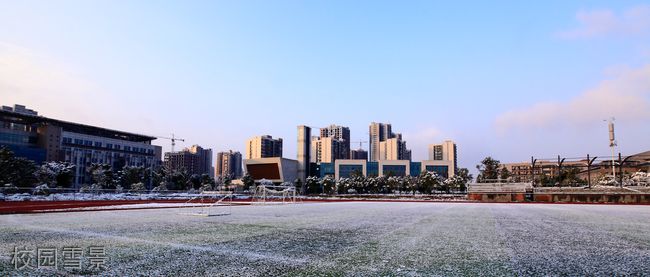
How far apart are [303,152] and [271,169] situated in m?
19.4

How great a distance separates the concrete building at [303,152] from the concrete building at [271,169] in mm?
5911

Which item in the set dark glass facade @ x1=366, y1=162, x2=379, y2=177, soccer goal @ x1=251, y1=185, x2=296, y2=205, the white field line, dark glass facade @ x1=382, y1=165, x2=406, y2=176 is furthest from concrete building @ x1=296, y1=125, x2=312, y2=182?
the white field line

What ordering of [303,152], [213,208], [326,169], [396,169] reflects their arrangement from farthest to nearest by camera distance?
[326,169] → [303,152] → [396,169] → [213,208]

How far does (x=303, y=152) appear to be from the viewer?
174 metres

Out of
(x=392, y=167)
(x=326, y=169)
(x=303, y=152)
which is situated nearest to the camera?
(x=392, y=167)

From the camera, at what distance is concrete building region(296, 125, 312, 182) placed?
171 m

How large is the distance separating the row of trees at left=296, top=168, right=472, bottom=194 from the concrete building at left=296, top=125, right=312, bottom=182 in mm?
41588

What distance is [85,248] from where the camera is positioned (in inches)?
336

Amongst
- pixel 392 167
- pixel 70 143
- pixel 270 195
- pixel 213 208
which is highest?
pixel 70 143

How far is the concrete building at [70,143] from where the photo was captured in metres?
111

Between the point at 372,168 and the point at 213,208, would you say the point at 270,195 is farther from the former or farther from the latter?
the point at 372,168

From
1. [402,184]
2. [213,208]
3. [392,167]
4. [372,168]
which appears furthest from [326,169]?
[213,208]

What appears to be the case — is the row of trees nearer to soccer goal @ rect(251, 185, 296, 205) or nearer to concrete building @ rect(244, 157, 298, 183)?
concrete building @ rect(244, 157, 298, 183)

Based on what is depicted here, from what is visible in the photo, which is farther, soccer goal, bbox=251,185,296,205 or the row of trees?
the row of trees
